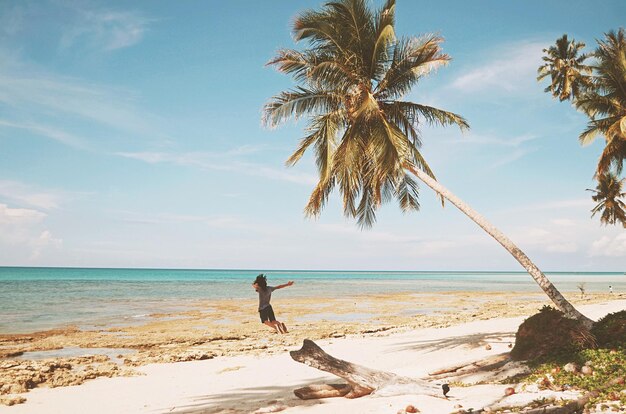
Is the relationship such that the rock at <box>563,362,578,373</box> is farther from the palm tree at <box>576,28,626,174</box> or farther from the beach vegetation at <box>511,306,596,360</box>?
the palm tree at <box>576,28,626,174</box>

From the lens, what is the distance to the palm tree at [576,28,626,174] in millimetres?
14984

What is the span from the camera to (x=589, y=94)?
17250 millimetres

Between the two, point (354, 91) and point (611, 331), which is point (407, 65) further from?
point (611, 331)

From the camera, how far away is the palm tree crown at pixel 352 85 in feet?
34.9

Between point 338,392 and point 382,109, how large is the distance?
7.48 metres

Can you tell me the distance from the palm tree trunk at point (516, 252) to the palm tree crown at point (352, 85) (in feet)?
2.95

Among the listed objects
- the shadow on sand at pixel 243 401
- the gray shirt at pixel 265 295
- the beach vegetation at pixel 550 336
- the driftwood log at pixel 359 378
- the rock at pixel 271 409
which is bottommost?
the shadow on sand at pixel 243 401

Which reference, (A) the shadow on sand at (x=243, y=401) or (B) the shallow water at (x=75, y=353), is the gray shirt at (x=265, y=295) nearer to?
(A) the shadow on sand at (x=243, y=401)

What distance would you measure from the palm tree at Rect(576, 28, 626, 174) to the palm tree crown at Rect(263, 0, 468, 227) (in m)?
8.57

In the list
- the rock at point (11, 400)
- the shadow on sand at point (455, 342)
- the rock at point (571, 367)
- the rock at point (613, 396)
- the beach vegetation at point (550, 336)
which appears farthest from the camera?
the shadow on sand at point (455, 342)

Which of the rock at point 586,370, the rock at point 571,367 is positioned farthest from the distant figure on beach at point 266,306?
the rock at point 586,370

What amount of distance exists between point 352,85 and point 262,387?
314 inches

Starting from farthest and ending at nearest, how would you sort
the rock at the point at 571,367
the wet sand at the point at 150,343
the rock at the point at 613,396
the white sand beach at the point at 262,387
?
1. the wet sand at the point at 150,343
2. the rock at the point at 571,367
3. the white sand beach at the point at 262,387
4. the rock at the point at 613,396

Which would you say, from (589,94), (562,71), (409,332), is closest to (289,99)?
(409,332)
